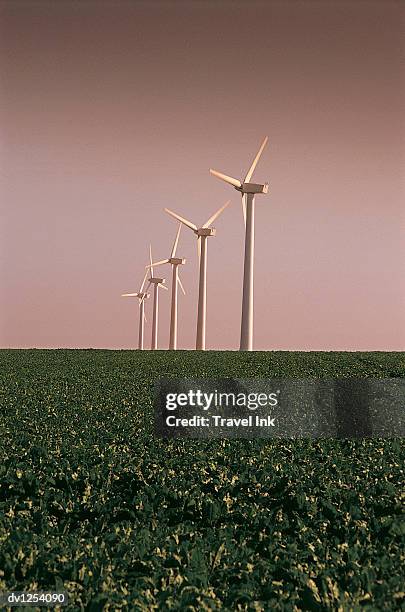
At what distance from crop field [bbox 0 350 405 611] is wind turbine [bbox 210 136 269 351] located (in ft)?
145

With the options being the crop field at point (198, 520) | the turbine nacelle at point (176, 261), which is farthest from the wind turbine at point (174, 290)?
the crop field at point (198, 520)

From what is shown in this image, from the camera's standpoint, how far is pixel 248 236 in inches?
2366

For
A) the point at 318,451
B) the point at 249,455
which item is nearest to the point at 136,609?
the point at 249,455

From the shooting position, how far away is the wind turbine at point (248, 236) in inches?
2361

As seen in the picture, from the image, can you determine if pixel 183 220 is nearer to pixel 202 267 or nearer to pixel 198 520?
pixel 202 267

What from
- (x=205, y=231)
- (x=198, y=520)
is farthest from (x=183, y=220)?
(x=198, y=520)

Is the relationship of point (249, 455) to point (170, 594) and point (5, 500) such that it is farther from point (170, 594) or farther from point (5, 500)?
point (170, 594)

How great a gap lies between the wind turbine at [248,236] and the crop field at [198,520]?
145 ft

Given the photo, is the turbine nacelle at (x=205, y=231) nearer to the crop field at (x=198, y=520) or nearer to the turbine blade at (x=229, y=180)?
the turbine blade at (x=229, y=180)

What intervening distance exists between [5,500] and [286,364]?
36.9 meters

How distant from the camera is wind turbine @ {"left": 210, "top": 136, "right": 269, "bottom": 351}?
5997 centimetres

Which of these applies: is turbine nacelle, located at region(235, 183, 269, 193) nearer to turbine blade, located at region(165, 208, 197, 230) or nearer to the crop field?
turbine blade, located at region(165, 208, 197, 230)

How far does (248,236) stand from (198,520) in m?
51.2

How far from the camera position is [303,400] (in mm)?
20078
